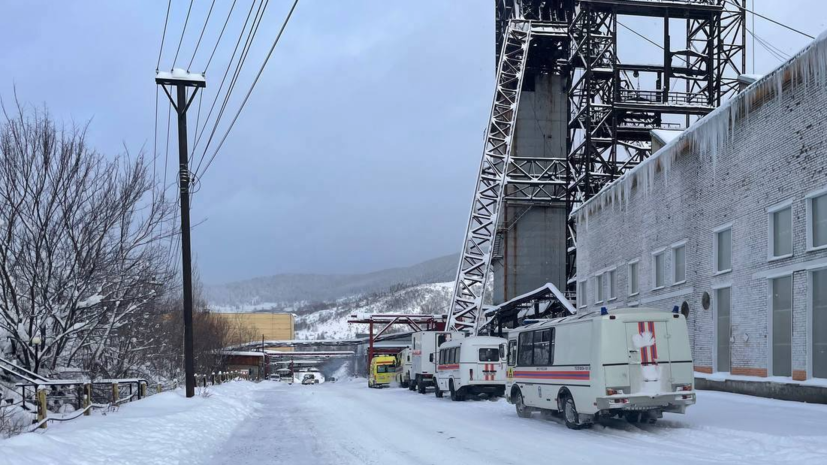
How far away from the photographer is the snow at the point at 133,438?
A: 35.9ft

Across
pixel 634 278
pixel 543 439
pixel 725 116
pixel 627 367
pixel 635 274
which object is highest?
pixel 725 116

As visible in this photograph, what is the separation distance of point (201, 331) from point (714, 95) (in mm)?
39544

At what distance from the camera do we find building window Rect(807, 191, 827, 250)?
19.5 metres

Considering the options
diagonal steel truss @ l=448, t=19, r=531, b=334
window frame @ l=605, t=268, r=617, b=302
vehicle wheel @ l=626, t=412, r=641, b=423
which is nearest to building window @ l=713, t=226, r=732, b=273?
vehicle wheel @ l=626, t=412, r=641, b=423

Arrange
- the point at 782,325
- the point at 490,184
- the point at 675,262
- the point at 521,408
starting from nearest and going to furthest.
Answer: the point at 782,325
the point at 521,408
the point at 675,262
the point at 490,184

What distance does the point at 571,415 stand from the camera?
1795 centimetres

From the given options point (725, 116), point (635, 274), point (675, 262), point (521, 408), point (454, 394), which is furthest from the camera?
point (635, 274)

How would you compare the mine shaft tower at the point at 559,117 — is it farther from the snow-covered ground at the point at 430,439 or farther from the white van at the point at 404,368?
the snow-covered ground at the point at 430,439

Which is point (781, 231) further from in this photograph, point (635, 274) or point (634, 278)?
point (634, 278)

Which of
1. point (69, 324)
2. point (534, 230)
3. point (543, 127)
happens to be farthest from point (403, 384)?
point (69, 324)

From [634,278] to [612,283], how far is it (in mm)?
3162

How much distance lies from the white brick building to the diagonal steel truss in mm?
20940

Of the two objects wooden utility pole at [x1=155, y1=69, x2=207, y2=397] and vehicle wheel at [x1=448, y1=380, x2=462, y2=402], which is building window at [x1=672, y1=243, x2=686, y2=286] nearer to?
vehicle wheel at [x1=448, y1=380, x2=462, y2=402]

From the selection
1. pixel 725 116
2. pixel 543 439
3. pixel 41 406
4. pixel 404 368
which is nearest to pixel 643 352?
pixel 543 439
